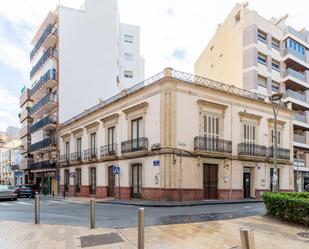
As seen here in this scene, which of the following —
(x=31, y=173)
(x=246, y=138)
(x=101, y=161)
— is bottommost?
(x=31, y=173)

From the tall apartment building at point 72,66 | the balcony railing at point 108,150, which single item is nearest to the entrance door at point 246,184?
the balcony railing at point 108,150

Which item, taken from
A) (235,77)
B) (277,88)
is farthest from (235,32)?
(277,88)

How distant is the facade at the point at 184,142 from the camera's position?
19203 mm

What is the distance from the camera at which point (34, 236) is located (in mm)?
7812

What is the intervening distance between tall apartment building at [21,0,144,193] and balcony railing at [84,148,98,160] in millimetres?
7934

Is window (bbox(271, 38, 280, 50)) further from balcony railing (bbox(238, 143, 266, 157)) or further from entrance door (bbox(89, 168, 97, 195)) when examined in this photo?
entrance door (bbox(89, 168, 97, 195))

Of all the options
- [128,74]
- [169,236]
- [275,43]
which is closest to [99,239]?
[169,236]

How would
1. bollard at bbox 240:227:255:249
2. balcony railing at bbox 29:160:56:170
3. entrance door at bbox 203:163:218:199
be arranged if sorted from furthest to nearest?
balcony railing at bbox 29:160:56:170 < entrance door at bbox 203:163:218:199 < bollard at bbox 240:227:255:249

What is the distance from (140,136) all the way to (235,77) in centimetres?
1855

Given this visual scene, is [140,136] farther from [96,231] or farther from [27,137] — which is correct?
[27,137]

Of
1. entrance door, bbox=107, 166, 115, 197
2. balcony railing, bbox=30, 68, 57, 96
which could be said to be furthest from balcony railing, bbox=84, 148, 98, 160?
balcony railing, bbox=30, 68, 57, 96

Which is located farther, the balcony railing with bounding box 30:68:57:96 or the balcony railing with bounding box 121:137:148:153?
the balcony railing with bounding box 30:68:57:96

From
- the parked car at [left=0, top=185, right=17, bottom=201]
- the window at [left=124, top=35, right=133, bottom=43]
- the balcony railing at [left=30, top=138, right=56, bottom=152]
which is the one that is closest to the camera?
the parked car at [left=0, top=185, right=17, bottom=201]

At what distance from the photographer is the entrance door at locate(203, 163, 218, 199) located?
20781 mm
